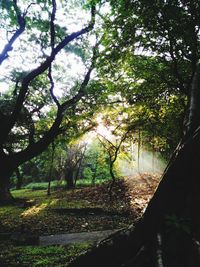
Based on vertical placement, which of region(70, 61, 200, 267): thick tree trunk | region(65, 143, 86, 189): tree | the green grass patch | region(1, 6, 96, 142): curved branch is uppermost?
region(1, 6, 96, 142): curved branch

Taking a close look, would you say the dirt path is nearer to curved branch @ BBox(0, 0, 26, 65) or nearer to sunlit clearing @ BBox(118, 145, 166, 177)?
curved branch @ BBox(0, 0, 26, 65)

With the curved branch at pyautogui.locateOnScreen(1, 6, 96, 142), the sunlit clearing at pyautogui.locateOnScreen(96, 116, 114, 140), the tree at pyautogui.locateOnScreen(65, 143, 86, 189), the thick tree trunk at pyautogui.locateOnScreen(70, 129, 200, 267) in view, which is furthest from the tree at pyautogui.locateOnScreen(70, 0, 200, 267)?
the tree at pyautogui.locateOnScreen(65, 143, 86, 189)

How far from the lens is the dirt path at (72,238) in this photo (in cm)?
788

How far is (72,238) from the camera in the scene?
8.32 m

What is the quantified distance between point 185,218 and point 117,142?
13.4m

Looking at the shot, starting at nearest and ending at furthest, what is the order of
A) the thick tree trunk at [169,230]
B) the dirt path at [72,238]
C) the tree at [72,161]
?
the thick tree trunk at [169,230]
the dirt path at [72,238]
the tree at [72,161]

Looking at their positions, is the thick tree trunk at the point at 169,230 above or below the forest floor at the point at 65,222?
above

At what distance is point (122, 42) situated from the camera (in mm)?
7180

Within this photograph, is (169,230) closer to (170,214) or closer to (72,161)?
(170,214)

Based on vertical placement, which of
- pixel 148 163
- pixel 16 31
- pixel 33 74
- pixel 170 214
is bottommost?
pixel 170 214

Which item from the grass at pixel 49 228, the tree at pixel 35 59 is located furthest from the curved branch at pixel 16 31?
the grass at pixel 49 228

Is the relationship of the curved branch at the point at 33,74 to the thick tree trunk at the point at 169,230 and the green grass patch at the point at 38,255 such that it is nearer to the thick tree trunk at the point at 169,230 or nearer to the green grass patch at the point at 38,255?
the green grass patch at the point at 38,255

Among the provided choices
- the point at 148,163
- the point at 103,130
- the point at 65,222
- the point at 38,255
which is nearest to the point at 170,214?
the point at 38,255

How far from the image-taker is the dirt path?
7881 millimetres
